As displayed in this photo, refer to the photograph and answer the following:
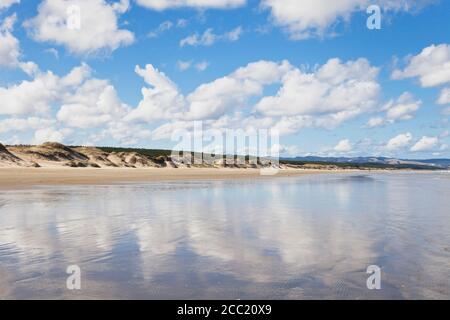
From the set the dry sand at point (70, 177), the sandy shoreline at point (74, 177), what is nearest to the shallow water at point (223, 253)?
the sandy shoreline at point (74, 177)

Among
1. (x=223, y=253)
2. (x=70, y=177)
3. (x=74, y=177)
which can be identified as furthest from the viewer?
(x=74, y=177)

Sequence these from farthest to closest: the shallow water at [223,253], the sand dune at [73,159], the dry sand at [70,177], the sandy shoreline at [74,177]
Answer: the sand dune at [73,159] → the dry sand at [70,177] → the sandy shoreline at [74,177] → the shallow water at [223,253]

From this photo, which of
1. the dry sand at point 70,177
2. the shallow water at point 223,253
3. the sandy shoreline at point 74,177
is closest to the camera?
the shallow water at point 223,253

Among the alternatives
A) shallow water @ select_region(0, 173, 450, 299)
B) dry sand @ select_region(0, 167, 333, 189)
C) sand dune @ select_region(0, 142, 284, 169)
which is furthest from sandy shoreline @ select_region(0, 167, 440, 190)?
shallow water @ select_region(0, 173, 450, 299)

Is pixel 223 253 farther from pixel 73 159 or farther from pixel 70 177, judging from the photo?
pixel 73 159

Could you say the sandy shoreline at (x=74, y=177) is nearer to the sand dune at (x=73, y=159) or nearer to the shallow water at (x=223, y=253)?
the sand dune at (x=73, y=159)

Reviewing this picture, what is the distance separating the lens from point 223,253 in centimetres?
1010

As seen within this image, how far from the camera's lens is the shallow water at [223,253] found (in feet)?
23.6

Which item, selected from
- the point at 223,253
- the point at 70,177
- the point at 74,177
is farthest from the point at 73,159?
the point at 223,253

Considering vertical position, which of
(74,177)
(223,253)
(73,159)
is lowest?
(223,253)

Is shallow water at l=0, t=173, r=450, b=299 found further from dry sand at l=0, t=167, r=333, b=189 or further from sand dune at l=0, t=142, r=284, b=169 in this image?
sand dune at l=0, t=142, r=284, b=169
